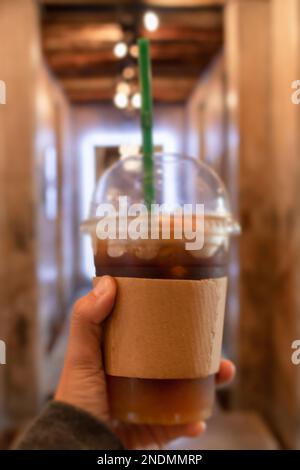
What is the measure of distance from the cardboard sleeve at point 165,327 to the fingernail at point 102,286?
0.6 inches

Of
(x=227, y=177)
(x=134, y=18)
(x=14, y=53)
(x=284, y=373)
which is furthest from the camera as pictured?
(x=227, y=177)

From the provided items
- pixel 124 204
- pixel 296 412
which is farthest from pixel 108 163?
pixel 296 412

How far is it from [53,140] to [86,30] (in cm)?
74

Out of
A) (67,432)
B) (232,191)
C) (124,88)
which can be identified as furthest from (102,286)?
(232,191)

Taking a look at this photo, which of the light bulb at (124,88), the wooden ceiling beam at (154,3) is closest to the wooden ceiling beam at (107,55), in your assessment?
the wooden ceiling beam at (154,3)

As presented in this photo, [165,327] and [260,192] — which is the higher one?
[260,192]

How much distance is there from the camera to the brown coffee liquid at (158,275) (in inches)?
25.7

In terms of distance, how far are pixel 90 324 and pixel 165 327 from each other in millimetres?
111

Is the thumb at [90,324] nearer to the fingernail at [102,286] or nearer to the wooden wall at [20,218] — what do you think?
the fingernail at [102,286]

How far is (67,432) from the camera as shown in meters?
0.72

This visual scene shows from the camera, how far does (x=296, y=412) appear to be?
239 centimetres

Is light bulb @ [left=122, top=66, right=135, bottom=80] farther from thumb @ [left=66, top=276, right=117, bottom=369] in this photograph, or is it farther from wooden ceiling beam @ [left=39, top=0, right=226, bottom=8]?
thumb @ [left=66, top=276, right=117, bottom=369]

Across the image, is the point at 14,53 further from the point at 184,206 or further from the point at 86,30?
the point at 184,206

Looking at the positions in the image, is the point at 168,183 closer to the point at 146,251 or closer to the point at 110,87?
the point at 146,251
